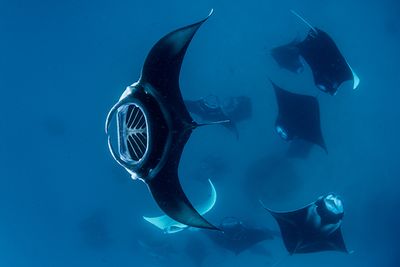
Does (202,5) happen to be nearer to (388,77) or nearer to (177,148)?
(388,77)

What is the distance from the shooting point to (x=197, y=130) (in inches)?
565

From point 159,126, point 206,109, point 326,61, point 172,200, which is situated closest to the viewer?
point 159,126

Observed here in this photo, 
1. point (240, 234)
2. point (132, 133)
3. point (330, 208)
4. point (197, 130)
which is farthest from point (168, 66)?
point (197, 130)

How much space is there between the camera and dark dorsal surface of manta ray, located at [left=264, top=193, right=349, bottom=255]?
6.82 metres

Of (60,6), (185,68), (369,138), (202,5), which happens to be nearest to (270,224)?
(369,138)

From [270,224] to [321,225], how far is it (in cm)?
743

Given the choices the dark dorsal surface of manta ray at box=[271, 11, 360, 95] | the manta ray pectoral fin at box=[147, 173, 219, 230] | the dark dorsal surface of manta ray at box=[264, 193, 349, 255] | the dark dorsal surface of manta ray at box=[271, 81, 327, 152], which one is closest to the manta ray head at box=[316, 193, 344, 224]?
the dark dorsal surface of manta ray at box=[264, 193, 349, 255]

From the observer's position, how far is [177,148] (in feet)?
10.4

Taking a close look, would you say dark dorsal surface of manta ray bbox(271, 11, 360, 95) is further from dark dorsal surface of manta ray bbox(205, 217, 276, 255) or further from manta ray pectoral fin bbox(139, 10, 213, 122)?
dark dorsal surface of manta ray bbox(205, 217, 276, 255)

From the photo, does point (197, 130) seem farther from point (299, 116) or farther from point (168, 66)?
point (168, 66)

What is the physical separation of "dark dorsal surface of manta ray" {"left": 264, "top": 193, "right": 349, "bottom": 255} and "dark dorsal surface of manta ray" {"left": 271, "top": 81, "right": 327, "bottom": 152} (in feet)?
4.36

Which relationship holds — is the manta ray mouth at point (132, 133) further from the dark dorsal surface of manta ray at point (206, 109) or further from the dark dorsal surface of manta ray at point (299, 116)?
the dark dorsal surface of manta ray at point (206, 109)

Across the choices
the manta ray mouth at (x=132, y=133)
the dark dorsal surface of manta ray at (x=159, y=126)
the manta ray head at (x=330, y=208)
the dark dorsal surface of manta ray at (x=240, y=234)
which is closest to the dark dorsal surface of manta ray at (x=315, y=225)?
the manta ray head at (x=330, y=208)

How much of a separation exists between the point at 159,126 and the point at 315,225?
5.06m
